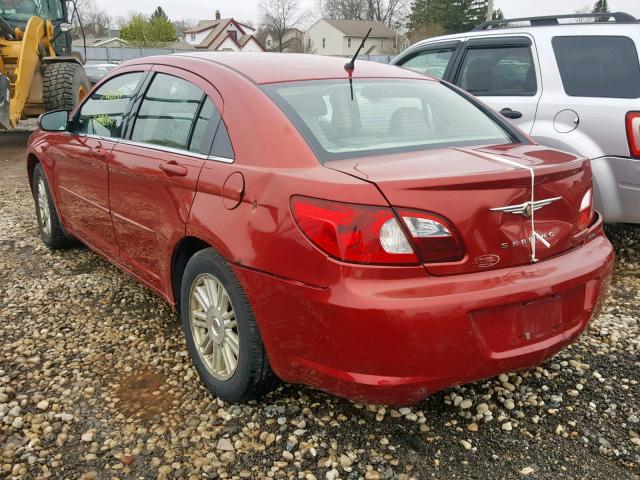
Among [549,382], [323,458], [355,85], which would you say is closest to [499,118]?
[355,85]

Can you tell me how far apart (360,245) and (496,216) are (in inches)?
20.3

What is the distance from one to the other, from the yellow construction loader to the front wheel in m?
7.03

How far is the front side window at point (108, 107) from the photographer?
3.59m

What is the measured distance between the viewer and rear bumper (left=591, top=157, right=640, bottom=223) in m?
4.20

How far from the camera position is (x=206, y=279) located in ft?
8.91

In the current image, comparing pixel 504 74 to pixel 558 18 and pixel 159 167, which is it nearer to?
pixel 558 18

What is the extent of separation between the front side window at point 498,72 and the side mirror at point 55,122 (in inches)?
136

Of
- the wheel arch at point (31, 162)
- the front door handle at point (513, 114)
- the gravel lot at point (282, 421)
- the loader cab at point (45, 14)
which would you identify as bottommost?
the gravel lot at point (282, 421)

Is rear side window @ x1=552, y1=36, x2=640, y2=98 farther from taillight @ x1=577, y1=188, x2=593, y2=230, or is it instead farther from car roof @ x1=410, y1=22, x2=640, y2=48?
taillight @ x1=577, y1=188, x2=593, y2=230

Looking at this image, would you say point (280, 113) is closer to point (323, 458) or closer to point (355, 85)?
point (355, 85)

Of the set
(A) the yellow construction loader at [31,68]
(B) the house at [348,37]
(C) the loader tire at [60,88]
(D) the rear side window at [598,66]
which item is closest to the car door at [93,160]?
(D) the rear side window at [598,66]

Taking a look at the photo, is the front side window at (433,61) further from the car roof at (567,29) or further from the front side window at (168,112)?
the front side window at (168,112)

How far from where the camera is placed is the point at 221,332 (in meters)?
2.72

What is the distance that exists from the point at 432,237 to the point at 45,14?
1107cm
